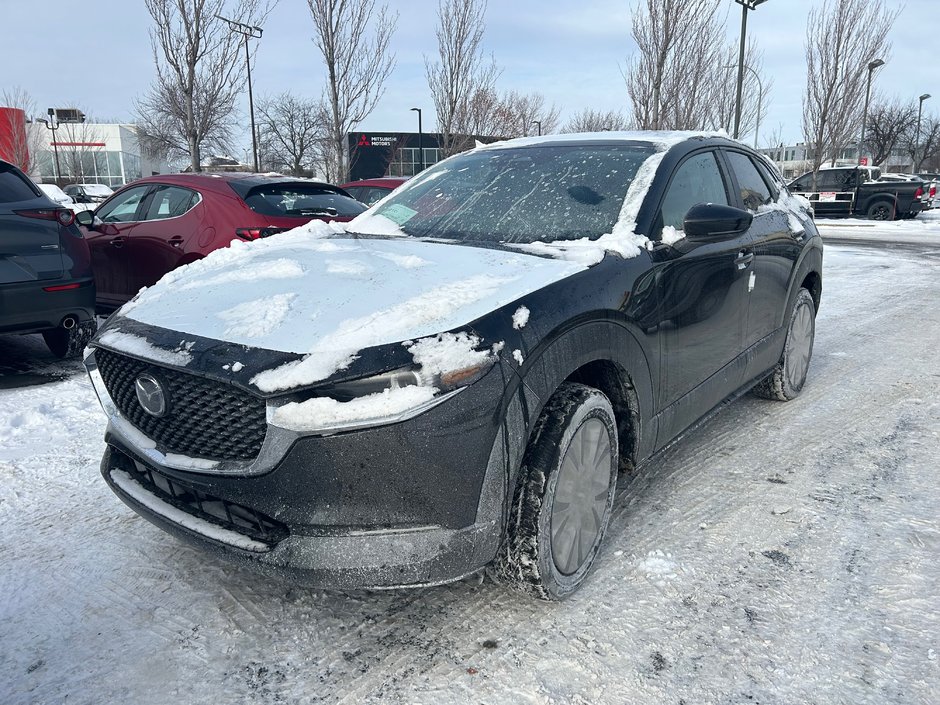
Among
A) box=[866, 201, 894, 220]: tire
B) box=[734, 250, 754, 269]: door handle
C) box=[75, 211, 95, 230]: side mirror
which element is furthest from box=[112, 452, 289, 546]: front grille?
box=[866, 201, 894, 220]: tire

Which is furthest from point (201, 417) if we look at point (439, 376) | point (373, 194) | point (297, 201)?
point (373, 194)

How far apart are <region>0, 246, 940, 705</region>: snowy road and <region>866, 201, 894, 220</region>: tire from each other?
2348 centimetres

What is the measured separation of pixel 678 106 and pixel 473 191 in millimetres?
21220

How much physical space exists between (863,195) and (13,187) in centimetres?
2537

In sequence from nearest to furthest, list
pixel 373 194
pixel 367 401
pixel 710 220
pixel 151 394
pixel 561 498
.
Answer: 1. pixel 367 401
2. pixel 151 394
3. pixel 561 498
4. pixel 710 220
5. pixel 373 194

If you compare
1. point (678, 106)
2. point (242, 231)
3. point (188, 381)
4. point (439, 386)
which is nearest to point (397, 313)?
point (439, 386)

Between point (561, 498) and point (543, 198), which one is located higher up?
point (543, 198)

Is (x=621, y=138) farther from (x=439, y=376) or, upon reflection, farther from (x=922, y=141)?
(x=922, y=141)

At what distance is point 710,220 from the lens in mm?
2918

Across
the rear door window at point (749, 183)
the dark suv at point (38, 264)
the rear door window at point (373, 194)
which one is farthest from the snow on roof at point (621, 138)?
the rear door window at point (373, 194)

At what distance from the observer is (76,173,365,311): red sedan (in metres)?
5.73

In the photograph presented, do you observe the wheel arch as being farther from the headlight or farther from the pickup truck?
the pickup truck

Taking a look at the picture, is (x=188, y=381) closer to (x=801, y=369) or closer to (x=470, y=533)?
(x=470, y=533)

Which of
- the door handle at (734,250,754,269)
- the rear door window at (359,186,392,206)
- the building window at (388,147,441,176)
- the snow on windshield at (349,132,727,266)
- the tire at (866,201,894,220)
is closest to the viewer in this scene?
the snow on windshield at (349,132,727,266)
